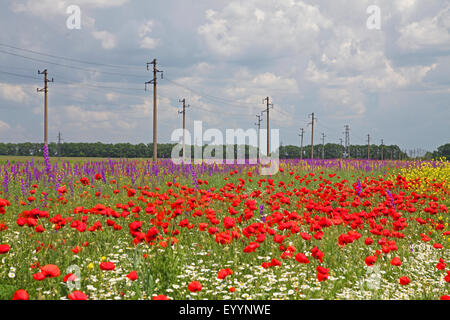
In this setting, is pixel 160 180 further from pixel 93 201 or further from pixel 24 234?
pixel 24 234

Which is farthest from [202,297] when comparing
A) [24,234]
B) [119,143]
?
[119,143]

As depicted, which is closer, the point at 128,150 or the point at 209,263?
the point at 209,263

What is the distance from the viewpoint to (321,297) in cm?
345

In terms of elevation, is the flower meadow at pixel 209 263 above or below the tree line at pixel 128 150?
below
